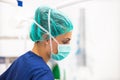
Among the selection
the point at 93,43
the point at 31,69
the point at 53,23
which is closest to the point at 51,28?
the point at 53,23

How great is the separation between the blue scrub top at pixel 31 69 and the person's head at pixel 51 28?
4.1 inches

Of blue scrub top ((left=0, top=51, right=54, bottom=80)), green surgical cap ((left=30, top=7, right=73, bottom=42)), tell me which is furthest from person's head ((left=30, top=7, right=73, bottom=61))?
blue scrub top ((left=0, top=51, right=54, bottom=80))

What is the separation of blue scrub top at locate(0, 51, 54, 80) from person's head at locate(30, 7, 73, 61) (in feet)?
0.34

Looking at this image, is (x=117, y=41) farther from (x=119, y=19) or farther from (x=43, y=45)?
(x=43, y=45)

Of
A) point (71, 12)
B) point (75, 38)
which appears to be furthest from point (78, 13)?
point (75, 38)

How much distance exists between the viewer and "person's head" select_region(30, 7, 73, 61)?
127 cm

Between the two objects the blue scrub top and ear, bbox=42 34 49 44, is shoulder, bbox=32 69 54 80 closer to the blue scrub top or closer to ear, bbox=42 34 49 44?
the blue scrub top

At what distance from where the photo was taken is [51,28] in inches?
50.3

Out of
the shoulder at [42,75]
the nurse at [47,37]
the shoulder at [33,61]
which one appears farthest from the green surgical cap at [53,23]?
the shoulder at [42,75]

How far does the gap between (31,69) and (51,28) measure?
26cm

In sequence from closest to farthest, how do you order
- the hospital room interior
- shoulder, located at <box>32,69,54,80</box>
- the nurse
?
shoulder, located at <box>32,69,54,80</box> < the nurse < the hospital room interior

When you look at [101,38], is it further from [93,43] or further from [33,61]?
[33,61]

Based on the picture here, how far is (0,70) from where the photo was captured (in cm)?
175

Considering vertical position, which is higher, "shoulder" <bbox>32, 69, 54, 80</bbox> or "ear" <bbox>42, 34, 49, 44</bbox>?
"ear" <bbox>42, 34, 49, 44</bbox>
